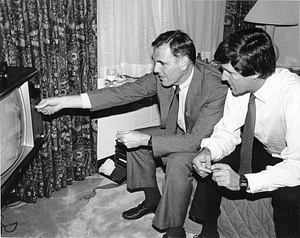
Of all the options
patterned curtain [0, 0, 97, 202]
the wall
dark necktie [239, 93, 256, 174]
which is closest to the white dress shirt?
dark necktie [239, 93, 256, 174]

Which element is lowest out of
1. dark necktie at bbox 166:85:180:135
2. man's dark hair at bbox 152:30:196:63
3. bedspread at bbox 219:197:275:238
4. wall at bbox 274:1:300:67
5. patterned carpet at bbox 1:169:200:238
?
patterned carpet at bbox 1:169:200:238

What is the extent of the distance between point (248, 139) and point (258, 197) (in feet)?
1.10

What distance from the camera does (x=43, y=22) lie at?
2.52 m

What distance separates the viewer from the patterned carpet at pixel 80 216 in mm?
2467

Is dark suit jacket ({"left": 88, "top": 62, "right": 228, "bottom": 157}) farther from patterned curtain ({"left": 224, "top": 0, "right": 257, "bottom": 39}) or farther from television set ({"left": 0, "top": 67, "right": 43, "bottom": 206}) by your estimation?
patterned curtain ({"left": 224, "top": 0, "right": 257, "bottom": 39})

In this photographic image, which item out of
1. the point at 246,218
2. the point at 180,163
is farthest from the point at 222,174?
the point at 246,218

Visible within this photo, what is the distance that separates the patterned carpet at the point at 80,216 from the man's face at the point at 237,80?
40.0 inches

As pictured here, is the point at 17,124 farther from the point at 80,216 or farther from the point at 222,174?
the point at 222,174

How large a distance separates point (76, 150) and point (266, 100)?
1537 mm

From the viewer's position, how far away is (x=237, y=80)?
208 centimetres

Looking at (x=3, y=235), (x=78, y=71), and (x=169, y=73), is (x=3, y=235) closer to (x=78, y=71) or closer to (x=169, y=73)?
(x=78, y=71)

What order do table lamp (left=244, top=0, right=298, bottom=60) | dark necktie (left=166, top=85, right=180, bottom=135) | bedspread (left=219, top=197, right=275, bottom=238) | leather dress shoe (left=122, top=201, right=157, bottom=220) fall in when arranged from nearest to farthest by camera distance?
bedspread (left=219, top=197, right=275, bottom=238) → dark necktie (left=166, top=85, right=180, bottom=135) → leather dress shoe (left=122, top=201, right=157, bottom=220) → table lamp (left=244, top=0, right=298, bottom=60)

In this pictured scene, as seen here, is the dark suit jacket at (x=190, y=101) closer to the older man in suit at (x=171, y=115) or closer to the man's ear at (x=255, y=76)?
the older man in suit at (x=171, y=115)

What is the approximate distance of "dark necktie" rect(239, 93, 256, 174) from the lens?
7.21 feet
